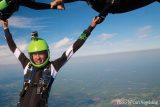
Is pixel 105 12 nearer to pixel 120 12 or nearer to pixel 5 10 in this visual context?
pixel 120 12

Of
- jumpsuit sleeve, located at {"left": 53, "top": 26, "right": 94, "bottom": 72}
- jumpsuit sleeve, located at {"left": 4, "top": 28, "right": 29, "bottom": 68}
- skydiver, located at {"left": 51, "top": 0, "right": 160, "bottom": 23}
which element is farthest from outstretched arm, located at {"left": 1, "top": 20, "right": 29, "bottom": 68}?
skydiver, located at {"left": 51, "top": 0, "right": 160, "bottom": 23}

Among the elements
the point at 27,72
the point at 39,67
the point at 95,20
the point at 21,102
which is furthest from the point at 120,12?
the point at 21,102

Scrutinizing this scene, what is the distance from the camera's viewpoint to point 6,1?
326 centimetres

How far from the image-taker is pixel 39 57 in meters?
4.69

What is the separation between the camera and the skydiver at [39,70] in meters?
4.61

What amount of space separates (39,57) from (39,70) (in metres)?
0.34

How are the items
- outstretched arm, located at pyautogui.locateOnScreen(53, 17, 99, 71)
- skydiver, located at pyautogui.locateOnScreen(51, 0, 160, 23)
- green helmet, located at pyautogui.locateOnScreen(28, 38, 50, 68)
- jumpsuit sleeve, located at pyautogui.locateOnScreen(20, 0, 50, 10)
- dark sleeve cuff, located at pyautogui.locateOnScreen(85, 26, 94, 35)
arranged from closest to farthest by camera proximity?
skydiver, located at pyautogui.locateOnScreen(51, 0, 160, 23)
jumpsuit sleeve, located at pyautogui.locateOnScreen(20, 0, 50, 10)
dark sleeve cuff, located at pyautogui.locateOnScreen(85, 26, 94, 35)
green helmet, located at pyautogui.locateOnScreen(28, 38, 50, 68)
outstretched arm, located at pyautogui.locateOnScreen(53, 17, 99, 71)

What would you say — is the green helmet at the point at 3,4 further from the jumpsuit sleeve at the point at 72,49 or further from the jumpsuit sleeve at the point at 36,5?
the jumpsuit sleeve at the point at 72,49

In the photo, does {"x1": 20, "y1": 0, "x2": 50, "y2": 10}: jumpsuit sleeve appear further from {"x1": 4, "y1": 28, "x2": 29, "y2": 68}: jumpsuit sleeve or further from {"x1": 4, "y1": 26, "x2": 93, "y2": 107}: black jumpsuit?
{"x1": 4, "y1": 28, "x2": 29, "y2": 68}: jumpsuit sleeve

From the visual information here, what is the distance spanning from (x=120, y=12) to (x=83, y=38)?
1466 mm

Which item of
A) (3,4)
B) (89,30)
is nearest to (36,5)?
(3,4)

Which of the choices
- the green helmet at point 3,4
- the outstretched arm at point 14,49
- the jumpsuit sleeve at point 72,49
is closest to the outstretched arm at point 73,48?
the jumpsuit sleeve at point 72,49

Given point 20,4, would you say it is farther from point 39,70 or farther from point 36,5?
point 39,70

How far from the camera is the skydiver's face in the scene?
464cm
